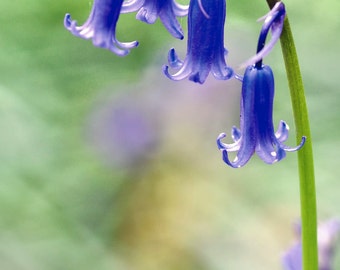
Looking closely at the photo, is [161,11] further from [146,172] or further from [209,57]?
[146,172]

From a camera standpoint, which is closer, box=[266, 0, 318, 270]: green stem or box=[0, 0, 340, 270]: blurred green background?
box=[266, 0, 318, 270]: green stem

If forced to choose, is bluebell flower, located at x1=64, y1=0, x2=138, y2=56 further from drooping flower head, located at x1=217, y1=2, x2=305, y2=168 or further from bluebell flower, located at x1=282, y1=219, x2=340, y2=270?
bluebell flower, located at x1=282, y1=219, x2=340, y2=270

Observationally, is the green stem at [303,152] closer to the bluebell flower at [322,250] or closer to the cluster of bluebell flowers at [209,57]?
the cluster of bluebell flowers at [209,57]

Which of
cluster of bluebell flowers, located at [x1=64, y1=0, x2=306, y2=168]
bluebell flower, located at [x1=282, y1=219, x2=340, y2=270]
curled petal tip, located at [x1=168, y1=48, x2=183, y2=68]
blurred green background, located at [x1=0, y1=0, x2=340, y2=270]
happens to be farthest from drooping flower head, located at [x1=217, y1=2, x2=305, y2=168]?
blurred green background, located at [x1=0, y1=0, x2=340, y2=270]

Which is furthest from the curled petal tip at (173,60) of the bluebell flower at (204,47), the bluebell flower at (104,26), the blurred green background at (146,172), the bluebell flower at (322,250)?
the blurred green background at (146,172)

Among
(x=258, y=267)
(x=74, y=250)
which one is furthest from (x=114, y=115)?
(x=258, y=267)

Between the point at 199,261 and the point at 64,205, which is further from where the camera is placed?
the point at 64,205

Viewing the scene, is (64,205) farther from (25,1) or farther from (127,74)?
(25,1)

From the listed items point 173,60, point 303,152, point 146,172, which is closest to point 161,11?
point 173,60
